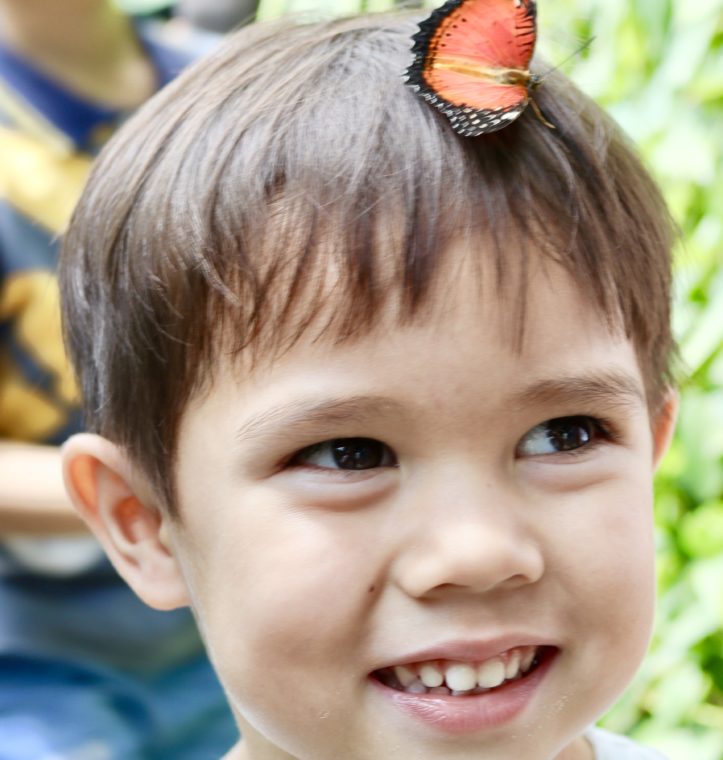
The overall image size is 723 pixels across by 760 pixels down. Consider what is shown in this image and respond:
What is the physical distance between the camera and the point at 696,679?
2.27 meters

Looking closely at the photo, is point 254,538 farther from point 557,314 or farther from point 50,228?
point 50,228

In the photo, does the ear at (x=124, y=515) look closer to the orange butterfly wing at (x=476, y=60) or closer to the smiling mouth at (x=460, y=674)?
the smiling mouth at (x=460, y=674)

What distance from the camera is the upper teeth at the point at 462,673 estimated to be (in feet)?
3.85

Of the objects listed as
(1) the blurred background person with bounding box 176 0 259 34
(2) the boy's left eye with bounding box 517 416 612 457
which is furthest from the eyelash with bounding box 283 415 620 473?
(1) the blurred background person with bounding box 176 0 259 34

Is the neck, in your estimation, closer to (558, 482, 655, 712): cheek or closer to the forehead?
the forehead

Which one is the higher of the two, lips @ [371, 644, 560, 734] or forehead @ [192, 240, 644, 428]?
forehead @ [192, 240, 644, 428]

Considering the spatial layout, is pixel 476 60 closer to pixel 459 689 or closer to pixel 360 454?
pixel 360 454

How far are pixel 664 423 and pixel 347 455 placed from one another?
491 mm

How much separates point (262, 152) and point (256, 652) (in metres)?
0.49

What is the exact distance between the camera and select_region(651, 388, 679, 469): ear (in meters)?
1.49

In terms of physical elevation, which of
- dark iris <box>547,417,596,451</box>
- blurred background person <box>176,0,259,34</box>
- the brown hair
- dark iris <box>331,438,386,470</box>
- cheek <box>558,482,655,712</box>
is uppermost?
blurred background person <box>176,0,259,34</box>

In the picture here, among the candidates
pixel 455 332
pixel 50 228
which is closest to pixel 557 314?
pixel 455 332

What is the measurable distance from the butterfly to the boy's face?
0.16 m

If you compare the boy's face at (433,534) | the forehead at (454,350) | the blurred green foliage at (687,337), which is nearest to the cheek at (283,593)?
the boy's face at (433,534)
